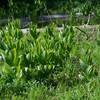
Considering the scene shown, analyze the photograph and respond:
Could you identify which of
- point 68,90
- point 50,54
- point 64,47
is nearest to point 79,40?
point 64,47

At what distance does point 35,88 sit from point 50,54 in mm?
599

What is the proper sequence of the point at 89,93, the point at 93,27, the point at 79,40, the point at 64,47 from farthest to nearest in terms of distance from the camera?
the point at 93,27, the point at 79,40, the point at 64,47, the point at 89,93

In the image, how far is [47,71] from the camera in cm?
430

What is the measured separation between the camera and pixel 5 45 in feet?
16.1

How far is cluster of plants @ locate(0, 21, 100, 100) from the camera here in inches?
155

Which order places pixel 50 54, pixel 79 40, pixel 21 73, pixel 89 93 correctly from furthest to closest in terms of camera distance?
pixel 79 40 < pixel 50 54 < pixel 21 73 < pixel 89 93

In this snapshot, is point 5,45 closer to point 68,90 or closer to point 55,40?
point 55,40

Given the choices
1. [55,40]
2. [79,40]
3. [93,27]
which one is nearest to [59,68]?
[55,40]

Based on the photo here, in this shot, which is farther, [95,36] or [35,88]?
[95,36]

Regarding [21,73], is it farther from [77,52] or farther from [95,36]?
[95,36]

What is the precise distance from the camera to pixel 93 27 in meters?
6.66

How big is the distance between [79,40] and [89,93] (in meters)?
2.28

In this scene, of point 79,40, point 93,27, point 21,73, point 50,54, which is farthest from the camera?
point 93,27

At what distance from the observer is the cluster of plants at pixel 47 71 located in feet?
12.9
